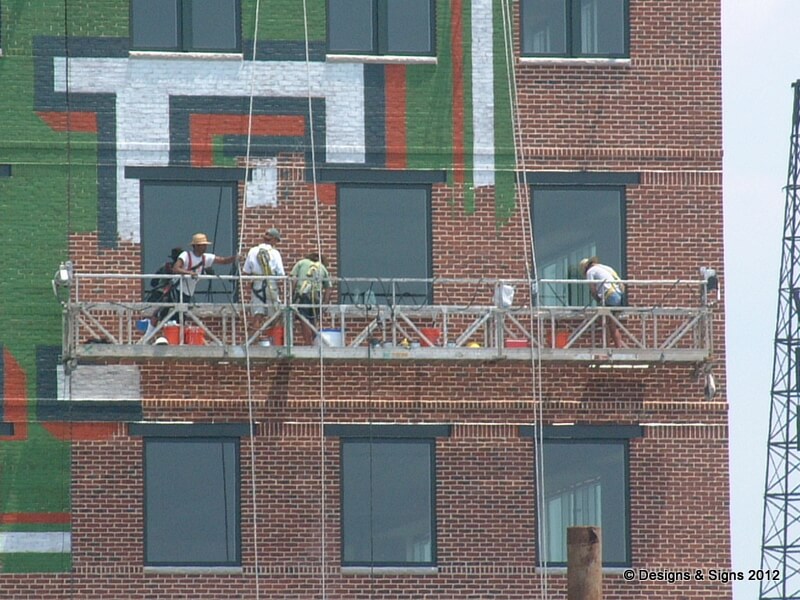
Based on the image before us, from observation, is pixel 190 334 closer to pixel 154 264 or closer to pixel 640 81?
pixel 154 264

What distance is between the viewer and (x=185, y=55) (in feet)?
110

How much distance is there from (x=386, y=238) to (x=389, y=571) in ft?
15.8

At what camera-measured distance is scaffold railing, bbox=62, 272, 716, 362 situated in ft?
105

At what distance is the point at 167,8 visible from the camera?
33812mm

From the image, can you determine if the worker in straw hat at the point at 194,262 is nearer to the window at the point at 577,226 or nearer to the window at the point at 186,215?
the window at the point at 186,215

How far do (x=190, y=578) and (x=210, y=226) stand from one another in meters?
5.07

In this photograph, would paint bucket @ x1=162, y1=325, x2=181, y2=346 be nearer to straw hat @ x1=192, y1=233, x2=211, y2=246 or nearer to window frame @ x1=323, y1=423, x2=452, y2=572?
straw hat @ x1=192, y1=233, x2=211, y2=246

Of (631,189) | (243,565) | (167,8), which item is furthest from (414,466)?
(167,8)

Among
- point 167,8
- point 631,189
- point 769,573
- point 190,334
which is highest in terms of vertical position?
point 167,8

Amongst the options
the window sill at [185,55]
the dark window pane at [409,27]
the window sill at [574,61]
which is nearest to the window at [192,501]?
the window sill at [185,55]

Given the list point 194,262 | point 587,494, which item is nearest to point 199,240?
point 194,262

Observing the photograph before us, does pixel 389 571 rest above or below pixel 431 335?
below

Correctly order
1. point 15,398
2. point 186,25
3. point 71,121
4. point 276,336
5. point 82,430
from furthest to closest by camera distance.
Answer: point 186,25
point 71,121
point 82,430
point 15,398
point 276,336

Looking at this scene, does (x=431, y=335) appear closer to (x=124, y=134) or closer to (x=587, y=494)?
(x=587, y=494)
